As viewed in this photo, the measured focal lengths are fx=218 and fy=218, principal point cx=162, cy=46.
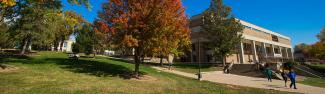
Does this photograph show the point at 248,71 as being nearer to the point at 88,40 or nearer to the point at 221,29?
the point at 221,29

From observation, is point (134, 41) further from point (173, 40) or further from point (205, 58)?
point (205, 58)

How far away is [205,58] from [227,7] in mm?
17858

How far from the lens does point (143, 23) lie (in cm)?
1619

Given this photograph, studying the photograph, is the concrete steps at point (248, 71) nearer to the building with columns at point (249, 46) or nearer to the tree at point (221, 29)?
the tree at point (221, 29)

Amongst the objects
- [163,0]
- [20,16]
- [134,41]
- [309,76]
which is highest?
[163,0]

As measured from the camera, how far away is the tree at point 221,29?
3894 cm

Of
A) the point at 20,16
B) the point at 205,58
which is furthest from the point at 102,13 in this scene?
the point at 205,58

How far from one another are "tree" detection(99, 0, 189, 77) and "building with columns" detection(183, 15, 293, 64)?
31.0 m

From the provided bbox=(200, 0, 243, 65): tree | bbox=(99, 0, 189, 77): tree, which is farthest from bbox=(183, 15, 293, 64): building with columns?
bbox=(99, 0, 189, 77): tree

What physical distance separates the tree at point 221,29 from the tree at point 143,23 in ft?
76.8

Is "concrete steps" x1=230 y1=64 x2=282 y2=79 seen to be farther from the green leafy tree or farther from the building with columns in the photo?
the green leafy tree

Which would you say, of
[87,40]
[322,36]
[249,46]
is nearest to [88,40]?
[87,40]

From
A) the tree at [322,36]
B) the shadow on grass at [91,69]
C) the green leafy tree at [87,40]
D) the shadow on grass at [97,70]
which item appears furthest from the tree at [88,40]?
the tree at [322,36]

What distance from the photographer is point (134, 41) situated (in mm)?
15586
